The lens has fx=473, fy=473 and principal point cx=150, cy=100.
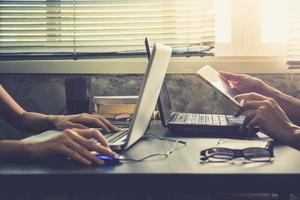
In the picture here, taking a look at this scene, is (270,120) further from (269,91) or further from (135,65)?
(135,65)

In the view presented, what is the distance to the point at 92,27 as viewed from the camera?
2.32 metres

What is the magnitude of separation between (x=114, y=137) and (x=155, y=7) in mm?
1141

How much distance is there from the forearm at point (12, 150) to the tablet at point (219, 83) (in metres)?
0.72

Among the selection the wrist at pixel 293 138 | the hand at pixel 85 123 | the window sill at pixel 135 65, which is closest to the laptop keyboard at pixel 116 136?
the hand at pixel 85 123

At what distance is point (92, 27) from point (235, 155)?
1.40 meters

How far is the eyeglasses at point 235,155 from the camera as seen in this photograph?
1079mm

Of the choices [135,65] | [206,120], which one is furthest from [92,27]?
[206,120]

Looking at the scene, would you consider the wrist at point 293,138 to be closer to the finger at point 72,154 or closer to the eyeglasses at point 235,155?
the eyeglasses at point 235,155

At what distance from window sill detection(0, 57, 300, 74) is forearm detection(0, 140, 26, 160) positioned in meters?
1.22

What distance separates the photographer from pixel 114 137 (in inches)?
51.7

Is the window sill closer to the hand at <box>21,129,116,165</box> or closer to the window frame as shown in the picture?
the window frame
